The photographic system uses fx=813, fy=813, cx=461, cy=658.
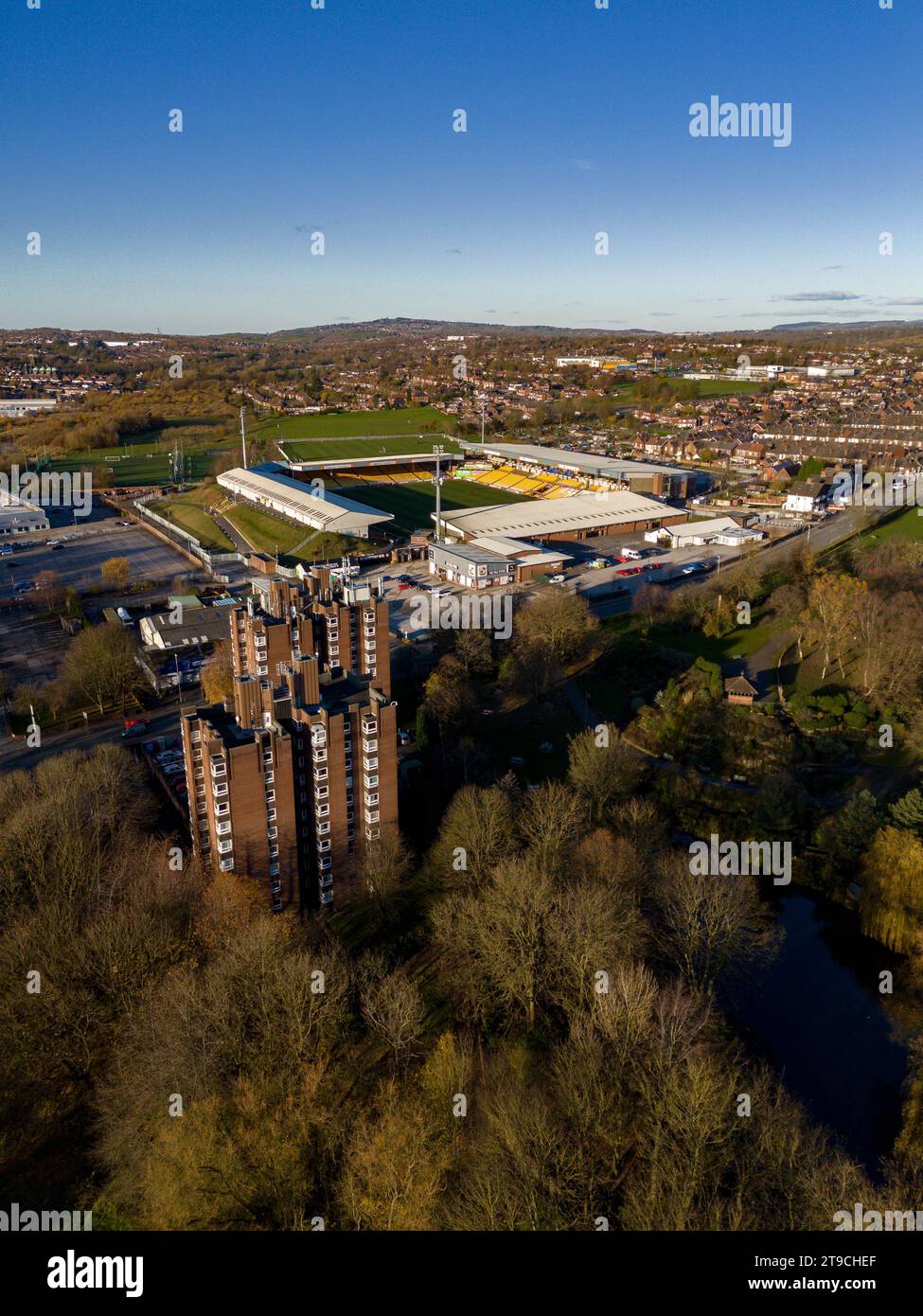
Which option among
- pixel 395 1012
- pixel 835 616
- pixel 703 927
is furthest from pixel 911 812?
pixel 835 616

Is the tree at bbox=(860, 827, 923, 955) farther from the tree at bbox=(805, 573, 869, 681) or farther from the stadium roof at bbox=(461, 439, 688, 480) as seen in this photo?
the stadium roof at bbox=(461, 439, 688, 480)

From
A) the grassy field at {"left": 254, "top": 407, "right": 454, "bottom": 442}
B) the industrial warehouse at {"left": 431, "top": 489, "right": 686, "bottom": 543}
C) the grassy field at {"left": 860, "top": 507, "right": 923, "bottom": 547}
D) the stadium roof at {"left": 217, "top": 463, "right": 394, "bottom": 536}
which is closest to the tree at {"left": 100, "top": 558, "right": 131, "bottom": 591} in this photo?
the stadium roof at {"left": 217, "top": 463, "right": 394, "bottom": 536}

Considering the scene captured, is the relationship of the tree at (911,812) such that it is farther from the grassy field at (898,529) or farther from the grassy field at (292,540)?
the grassy field at (292,540)

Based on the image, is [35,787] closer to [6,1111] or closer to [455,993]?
[6,1111]

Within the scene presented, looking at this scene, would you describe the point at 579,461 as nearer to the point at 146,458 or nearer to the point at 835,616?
the point at 835,616

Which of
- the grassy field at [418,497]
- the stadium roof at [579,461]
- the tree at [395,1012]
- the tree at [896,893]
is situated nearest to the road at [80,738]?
the tree at [395,1012]

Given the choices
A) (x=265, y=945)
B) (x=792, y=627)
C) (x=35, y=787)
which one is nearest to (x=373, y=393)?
(x=792, y=627)
